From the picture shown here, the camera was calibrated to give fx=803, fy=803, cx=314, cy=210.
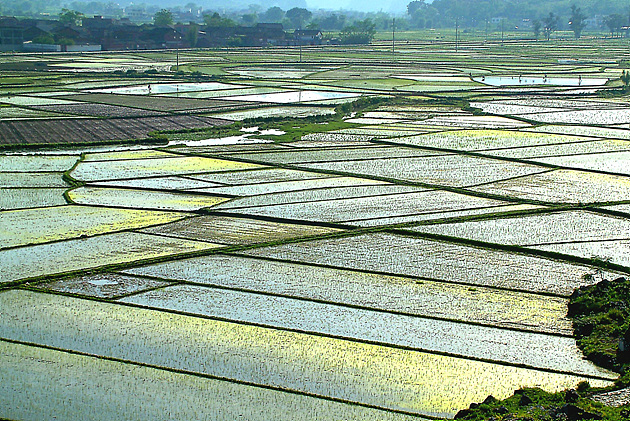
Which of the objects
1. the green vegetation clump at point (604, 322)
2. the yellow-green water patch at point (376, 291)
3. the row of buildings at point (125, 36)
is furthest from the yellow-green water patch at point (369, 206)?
the row of buildings at point (125, 36)

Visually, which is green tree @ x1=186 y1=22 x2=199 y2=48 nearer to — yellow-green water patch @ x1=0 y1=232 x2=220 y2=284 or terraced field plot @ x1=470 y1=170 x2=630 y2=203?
terraced field plot @ x1=470 y1=170 x2=630 y2=203

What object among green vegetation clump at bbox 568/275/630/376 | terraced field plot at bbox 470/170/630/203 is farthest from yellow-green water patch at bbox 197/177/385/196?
green vegetation clump at bbox 568/275/630/376

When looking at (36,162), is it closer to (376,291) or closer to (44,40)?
(376,291)

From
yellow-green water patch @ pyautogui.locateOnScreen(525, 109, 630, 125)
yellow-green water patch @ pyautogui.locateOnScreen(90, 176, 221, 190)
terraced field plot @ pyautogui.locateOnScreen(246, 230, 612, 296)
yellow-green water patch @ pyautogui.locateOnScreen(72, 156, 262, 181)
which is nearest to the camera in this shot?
terraced field plot @ pyautogui.locateOnScreen(246, 230, 612, 296)

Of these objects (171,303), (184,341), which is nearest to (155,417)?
(184,341)

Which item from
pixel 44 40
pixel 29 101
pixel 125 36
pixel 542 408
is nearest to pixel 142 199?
pixel 542 408
